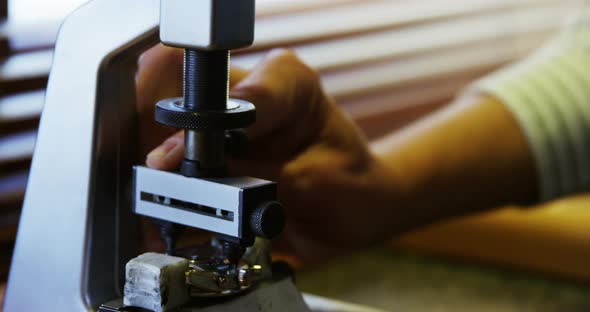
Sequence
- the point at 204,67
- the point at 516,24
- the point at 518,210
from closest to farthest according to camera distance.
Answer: the point at 204,67 → the point at 518,210 → the point at 516,24

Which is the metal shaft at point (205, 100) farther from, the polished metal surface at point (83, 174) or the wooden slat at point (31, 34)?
the wooden slat at point (31, 34)

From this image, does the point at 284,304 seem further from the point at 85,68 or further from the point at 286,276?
the point at 85,68

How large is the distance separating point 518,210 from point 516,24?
3.43 ft

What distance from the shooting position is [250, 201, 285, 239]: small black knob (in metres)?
0.49

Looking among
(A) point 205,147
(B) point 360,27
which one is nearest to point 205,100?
(A) point 205,147

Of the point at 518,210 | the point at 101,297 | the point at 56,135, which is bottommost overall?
the point at 518,210

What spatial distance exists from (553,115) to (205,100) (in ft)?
2.78

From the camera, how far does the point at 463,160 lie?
1160mm

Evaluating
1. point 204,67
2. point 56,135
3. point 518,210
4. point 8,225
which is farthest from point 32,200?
point 518,210

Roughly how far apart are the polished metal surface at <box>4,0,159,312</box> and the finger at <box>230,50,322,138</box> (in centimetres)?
10

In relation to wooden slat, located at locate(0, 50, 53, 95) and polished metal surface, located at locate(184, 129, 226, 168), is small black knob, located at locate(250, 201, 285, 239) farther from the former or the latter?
wooden slat, located at locate(0, 50, 53, 95)

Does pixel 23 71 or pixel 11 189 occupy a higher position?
pixel 23 71

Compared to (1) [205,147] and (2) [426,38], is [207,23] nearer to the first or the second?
(1) [205,147]

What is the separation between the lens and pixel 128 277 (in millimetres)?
489
